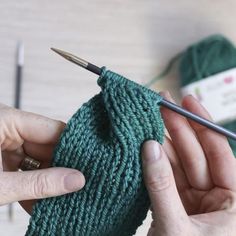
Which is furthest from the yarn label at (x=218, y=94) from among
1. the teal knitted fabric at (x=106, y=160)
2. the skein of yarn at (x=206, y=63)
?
the teal knitted fabric at (x=106, y=160)

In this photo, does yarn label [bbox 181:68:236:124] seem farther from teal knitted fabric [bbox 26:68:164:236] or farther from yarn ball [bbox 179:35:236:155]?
teal knitted fabric [bbox 26:68:164:236]

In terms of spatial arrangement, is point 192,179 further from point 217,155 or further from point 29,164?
point 29,164

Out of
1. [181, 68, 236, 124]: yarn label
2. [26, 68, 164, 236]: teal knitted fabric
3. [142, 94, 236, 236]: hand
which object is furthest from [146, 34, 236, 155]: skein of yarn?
[26, 68, 164, 236]: teal knitted fabric

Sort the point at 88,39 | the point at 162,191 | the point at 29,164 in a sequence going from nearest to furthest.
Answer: the point at 162,191 → the point at 29,164 → the point at 88,39

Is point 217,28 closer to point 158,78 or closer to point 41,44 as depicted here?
point 158,78

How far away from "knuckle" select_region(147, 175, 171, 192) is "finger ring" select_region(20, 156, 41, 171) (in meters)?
0.21

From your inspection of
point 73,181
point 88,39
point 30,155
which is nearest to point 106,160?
point 73,181

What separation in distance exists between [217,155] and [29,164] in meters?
0.29

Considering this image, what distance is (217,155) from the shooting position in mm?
751

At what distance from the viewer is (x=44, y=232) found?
69cm

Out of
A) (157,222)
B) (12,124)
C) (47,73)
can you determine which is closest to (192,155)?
(157,222)

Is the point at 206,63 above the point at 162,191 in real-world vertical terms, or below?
above

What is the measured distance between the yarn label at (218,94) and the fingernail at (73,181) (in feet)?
1.49

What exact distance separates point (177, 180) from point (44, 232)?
0.24 meters
